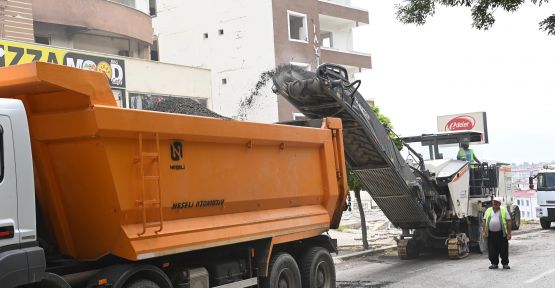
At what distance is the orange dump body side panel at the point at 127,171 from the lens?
6020 millimetres

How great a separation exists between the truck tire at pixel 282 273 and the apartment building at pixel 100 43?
10.4 meters

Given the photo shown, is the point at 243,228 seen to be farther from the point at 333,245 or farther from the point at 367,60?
the point at 367,60

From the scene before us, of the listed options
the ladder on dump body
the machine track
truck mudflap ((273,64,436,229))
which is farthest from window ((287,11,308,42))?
the ladder on dump body

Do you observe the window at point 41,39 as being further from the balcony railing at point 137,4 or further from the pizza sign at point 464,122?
the pizza sign at point 464,122

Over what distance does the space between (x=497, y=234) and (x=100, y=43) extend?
52.8 ft

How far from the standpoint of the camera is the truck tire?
8258 mm

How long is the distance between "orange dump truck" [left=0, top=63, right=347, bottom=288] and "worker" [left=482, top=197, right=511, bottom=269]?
6.19 metres

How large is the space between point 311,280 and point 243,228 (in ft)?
6.01

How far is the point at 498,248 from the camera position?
1285 centimetres

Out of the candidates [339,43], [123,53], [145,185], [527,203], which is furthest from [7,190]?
[339,43]

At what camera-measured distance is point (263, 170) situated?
27.5ft

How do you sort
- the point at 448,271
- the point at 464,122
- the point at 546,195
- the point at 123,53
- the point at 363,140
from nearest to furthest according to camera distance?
the point at 363,140, the point at 448,271, the point at 546,195, the point at 123,53, the point at 464,122

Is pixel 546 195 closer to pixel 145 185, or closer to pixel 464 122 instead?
pixel 464 122

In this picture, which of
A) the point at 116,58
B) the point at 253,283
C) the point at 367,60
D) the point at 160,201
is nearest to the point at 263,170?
the point at 253,283
